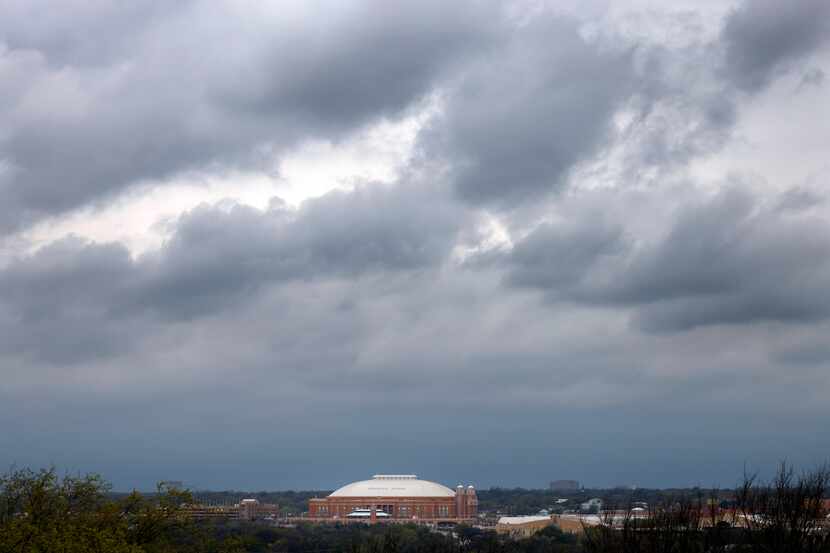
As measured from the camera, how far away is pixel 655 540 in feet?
164

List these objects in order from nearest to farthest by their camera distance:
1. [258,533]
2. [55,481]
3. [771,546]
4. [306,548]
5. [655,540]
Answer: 1. [771,546]
2. [655,540]
3. [55,481]
4. [306,548]
5. [258,533]

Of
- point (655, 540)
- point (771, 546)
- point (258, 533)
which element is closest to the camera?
point (771, 546)

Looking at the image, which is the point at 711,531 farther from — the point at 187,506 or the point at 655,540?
the point at 187,506

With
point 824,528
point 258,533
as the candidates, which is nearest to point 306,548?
point 258,533

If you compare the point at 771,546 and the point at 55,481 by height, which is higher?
the point at 55,481

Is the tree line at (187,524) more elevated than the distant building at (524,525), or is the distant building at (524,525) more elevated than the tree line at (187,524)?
the tree line at (187,524)

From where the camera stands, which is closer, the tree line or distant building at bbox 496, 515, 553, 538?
the tree line

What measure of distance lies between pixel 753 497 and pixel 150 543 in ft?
93.8

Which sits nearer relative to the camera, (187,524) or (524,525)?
(187,524)

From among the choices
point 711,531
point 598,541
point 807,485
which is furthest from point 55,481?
point 807,485

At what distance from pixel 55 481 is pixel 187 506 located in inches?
262

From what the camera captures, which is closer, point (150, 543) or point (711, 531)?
point (711, 531)

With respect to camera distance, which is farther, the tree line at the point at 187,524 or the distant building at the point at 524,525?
the distant building at the point at 524,525

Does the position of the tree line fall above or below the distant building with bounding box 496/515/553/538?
above
